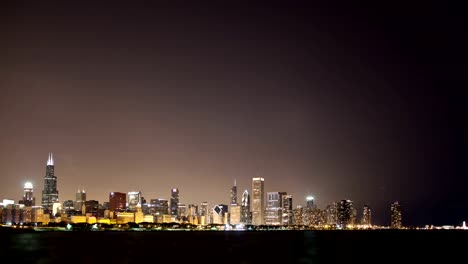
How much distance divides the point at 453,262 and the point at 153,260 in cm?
4159

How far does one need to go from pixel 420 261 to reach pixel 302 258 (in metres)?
16.4

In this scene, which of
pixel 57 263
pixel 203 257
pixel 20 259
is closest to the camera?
pixel 57 263

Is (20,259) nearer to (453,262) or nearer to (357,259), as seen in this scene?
(357,259)

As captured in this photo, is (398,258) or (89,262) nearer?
(89,262)

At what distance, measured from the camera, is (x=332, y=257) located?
8469 cm

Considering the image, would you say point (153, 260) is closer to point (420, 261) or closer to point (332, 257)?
point (332, 257)

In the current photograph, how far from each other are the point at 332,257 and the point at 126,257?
1193 inches

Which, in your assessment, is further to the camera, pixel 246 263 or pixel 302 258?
pixel 302 258

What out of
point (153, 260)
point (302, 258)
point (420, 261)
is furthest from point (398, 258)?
point (153, 260)

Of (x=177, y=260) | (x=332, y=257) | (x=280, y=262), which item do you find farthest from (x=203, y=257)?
(x=332, y=257)

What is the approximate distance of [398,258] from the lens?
83.7m

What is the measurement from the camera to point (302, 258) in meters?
82.3

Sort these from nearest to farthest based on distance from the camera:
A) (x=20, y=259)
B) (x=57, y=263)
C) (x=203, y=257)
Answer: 1. (x=57, y=263)
2. (x=20, y=259)
3. (x=203, y=257)

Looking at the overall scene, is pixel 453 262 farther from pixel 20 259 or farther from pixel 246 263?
pixel 20 259
